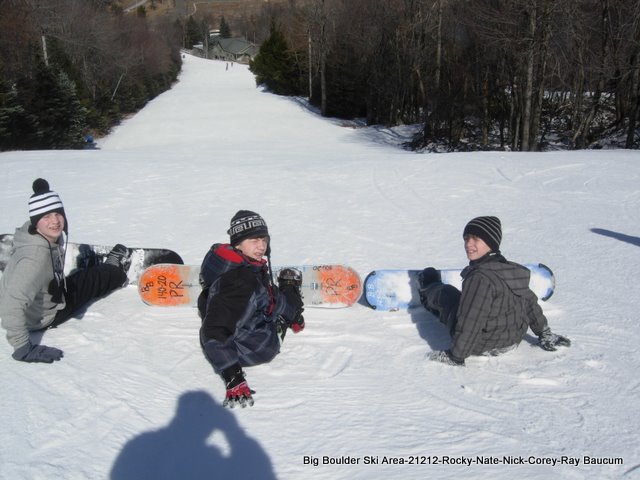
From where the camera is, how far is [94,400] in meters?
3.15

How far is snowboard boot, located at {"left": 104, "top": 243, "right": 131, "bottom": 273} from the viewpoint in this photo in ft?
16.0

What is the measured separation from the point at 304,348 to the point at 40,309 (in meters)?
2.03

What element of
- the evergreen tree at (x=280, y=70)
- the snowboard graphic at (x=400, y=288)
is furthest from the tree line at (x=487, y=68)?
the snowboard graphic at (x=400, y=288)

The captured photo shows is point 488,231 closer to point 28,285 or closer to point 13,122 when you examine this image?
point 28,285

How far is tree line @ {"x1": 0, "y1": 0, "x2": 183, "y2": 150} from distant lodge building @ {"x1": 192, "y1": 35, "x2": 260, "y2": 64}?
47.5m

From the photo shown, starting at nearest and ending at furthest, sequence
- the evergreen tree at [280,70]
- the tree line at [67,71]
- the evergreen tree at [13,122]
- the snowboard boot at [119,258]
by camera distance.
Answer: the snowboard boot at [119,258]
the evergreen tree at [13,122]
the tree line at [67,71]
the evergreen tree at [280,70]

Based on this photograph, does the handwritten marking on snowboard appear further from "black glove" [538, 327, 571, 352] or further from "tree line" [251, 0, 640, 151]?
"tree line" [251, 0, 640, 151]

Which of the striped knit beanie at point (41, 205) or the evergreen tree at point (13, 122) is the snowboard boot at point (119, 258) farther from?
the evergreen tree at point (13, 122)

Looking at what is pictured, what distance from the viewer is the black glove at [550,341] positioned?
144 inches

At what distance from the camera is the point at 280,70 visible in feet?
135

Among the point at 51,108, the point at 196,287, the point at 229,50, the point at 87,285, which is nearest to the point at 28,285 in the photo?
the point at 87,285

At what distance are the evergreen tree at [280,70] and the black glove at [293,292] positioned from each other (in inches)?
1518

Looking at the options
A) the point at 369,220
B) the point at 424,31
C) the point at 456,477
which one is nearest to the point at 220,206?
the point at 369,220

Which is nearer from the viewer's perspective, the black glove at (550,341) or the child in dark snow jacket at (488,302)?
the child in dark snow jacket at (488,302)
